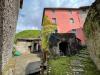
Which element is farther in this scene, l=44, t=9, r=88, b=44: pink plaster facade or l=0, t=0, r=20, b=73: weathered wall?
l=44, t=9, r=88, b=44: pink plaster facade

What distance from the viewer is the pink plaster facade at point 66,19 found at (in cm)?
3666

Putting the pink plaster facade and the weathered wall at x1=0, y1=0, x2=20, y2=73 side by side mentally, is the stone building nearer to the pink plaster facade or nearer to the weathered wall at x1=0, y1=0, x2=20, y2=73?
the pink plaster facade

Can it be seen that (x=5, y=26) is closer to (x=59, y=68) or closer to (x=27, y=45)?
(x=59, y=68)

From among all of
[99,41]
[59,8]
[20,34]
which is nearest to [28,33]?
[20,34]

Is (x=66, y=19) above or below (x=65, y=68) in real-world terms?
above

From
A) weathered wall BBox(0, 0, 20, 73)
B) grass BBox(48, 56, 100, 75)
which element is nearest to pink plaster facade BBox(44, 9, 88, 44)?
grass BBox(48, 56, 100, 75)

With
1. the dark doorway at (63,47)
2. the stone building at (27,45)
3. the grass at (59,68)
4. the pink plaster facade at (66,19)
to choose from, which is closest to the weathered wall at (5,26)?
the grass at (59,68)

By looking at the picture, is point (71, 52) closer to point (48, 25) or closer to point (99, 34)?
point (48, 25)

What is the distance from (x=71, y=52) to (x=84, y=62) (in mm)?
7914

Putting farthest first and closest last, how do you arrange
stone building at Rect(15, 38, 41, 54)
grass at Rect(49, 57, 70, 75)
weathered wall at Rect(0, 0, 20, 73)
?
stone building at Rect(15, 38, 41, 54) → grass at Rect(49, 57, 70, 75) → weathered wall at Rect(0, 0, 20, 73)

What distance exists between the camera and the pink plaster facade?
3666cm

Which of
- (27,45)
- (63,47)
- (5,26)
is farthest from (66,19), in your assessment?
(5,26)

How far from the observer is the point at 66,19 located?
37.5 m

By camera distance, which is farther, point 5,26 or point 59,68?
point 59,68
